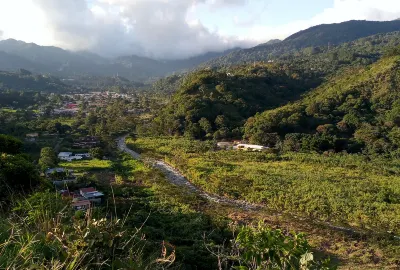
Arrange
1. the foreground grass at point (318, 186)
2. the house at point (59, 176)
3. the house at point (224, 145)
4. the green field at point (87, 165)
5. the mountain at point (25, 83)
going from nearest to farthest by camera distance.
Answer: the foreground grass at point (318, 186)
the house at point (59, 176)
the green field at point (87, 165)
the house at point (224, 145)
the mountain at point (25, 83)

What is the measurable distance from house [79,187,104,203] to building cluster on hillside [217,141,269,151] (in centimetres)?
1419

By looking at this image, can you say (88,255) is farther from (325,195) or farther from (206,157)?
(206,157)

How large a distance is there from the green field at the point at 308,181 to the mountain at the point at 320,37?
11475cm


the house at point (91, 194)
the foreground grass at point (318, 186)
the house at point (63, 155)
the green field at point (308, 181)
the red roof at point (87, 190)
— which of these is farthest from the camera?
the house at point (63, 155)

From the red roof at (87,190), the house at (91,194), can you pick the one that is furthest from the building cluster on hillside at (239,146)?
the house at (91,194)

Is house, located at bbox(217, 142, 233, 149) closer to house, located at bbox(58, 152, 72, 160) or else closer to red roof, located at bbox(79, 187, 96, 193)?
house, located at bbox(58, 152, 72, 160)

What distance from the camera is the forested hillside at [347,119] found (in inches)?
1052

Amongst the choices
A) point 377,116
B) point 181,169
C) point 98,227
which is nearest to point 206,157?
point 181,169

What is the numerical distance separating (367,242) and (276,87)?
38291 millimetres

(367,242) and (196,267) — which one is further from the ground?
(196,267)

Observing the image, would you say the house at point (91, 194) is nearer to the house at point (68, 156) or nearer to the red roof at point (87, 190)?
the red roof at point (87, 190)

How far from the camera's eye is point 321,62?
216ft

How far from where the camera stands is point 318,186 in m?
17.0

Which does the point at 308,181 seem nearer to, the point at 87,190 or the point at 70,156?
the point at 87,190
